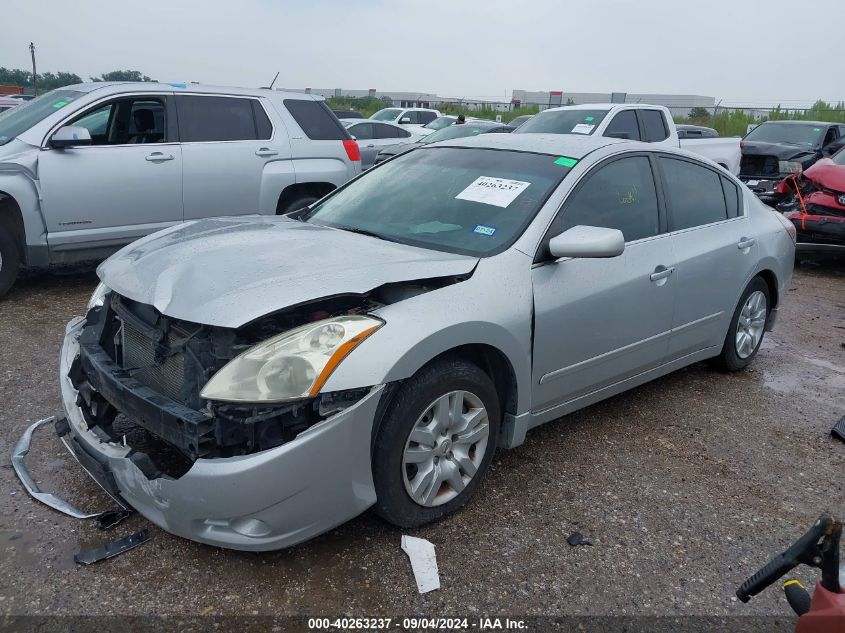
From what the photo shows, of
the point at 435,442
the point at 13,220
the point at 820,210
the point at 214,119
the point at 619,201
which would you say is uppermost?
the point at 214,119

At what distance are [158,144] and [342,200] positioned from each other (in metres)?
3.13

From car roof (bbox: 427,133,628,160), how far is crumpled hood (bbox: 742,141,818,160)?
10.0 metres

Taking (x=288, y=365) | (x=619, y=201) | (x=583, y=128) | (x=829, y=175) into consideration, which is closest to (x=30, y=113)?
(x=288, y=365)

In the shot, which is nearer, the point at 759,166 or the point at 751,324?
the point at 751,324

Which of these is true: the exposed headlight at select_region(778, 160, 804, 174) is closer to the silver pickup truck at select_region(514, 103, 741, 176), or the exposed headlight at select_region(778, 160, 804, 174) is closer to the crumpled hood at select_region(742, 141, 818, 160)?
the crumpled hood at select_region(742, 141, 818, 160)

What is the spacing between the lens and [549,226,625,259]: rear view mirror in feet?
10.4

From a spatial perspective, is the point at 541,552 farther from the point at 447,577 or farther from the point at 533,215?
the point at 533,215

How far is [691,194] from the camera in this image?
14.3ft

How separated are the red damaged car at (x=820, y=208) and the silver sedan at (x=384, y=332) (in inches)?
195

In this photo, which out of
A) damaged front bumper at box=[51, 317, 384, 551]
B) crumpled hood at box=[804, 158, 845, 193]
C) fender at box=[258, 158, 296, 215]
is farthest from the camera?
crumpled hood at box=[804, 158, 845, 193]

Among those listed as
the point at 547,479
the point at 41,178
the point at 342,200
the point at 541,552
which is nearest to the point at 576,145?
the point at 342,200

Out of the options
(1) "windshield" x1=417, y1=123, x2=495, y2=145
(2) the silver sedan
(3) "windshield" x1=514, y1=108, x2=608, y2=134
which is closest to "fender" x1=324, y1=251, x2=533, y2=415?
(2) the silver sedan

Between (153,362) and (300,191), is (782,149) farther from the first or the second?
(153,362)

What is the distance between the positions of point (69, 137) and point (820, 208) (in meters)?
8.10
